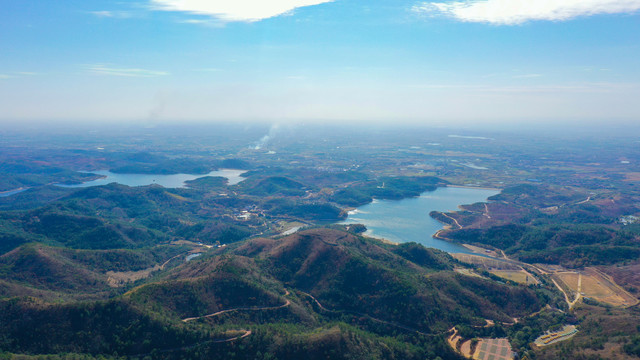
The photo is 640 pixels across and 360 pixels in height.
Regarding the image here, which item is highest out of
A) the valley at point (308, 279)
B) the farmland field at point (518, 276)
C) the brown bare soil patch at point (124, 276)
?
the valley at point (308, 279)

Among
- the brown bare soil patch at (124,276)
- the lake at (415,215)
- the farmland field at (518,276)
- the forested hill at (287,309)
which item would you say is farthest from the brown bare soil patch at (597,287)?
the brown bare soil patch at (124,276)

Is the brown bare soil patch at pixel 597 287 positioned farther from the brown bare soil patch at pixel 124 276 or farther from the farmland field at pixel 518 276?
the brown bare soil patch at pixel 124 276

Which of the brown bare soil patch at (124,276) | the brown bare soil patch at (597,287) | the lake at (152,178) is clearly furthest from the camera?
the lake at (152,178)

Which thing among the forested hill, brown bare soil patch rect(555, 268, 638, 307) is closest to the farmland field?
brown bare soil patch rect(555, 268, 638, 307)

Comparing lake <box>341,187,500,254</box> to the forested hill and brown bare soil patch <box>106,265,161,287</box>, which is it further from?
brown bare soil patch <box>106,265,161,287</box>

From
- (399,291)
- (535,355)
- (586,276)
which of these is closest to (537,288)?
(586,276)

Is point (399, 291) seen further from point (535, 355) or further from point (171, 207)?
point (171, 207)

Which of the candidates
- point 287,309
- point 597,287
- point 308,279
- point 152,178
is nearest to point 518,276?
point 597,287

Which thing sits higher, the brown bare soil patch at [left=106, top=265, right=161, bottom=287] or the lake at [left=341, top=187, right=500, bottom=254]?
the lake at [left=341, top=187, right=500, bottom=254]

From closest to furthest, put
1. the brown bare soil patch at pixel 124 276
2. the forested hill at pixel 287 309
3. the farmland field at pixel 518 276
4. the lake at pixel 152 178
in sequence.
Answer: the forested hill at pixel 287 309 → the brown bare soil patch at pixel 124 276 → the farmland field at pixel 518 276 → the lake at pixel 152 178
